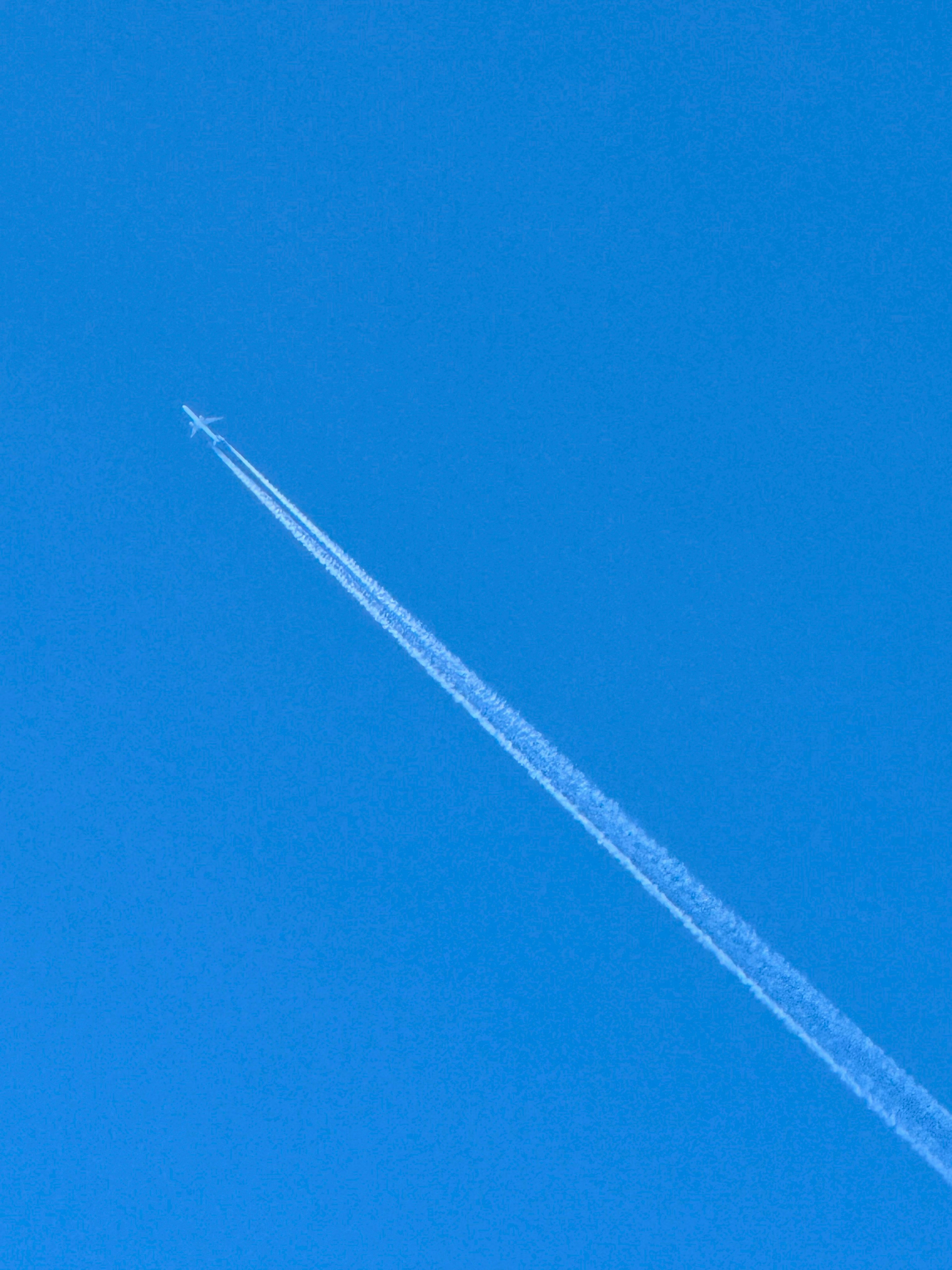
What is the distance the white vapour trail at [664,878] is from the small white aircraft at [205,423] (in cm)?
11

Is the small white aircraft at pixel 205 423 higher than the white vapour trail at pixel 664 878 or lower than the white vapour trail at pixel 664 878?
higher

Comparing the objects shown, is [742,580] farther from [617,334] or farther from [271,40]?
[271,40]

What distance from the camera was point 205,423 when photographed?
31.6 feet

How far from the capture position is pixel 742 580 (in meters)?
9.18

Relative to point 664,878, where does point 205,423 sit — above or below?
above

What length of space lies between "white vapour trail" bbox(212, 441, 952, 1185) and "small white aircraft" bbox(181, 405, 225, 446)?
11 cm

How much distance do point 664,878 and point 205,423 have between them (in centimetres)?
595

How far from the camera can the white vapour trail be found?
8.45 m

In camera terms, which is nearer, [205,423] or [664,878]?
[664,878]

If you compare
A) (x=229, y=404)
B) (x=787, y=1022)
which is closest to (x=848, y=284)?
(x=229, y=404)

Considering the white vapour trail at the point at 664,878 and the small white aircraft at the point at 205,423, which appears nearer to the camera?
the white vapour trail at the point at 664,878

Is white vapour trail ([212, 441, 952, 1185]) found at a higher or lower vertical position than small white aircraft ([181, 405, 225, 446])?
lower

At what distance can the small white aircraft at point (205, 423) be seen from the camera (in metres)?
9.63

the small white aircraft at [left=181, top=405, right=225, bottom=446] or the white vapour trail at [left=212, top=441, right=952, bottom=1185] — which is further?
the small white aircraft at [left=181, top=405, right=225, bottom=446]
